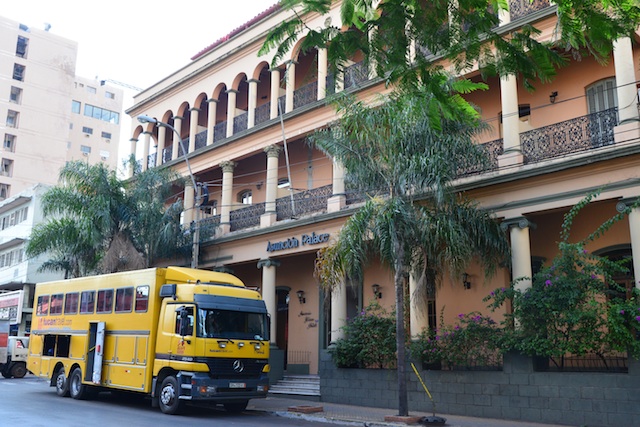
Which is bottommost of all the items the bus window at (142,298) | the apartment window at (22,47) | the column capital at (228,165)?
the bus window at (142,298)

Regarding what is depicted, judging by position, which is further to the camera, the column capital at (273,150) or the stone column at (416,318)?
the column capital at (273,150)

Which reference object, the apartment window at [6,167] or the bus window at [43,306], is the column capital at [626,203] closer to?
the bus window at [43,306]

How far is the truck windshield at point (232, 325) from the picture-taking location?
49.7 feet

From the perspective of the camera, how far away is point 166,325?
15.6 metres

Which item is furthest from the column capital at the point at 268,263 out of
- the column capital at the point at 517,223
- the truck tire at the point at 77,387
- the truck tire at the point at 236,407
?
the column capital at the point at 517,223

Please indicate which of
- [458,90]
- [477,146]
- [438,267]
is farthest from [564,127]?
[458,90]

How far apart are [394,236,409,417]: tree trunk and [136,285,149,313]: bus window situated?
21.4 ft

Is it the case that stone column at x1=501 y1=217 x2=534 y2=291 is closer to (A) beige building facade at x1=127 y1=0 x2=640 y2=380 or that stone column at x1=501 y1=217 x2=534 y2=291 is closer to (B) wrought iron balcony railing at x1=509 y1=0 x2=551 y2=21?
(A) beige building facade at x1=127 y1=0 x2=640 y2=380

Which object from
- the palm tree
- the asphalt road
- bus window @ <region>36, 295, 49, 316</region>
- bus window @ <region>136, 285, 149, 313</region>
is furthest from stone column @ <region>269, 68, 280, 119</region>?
the asphalt road

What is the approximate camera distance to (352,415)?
15.3 meters

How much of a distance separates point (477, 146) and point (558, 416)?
6.57m

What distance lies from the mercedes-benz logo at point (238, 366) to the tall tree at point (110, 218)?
9.70m

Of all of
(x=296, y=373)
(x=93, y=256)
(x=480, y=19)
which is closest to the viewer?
(x=480, y=19)

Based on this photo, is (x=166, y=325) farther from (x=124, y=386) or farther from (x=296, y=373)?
(x=296, y=373)
